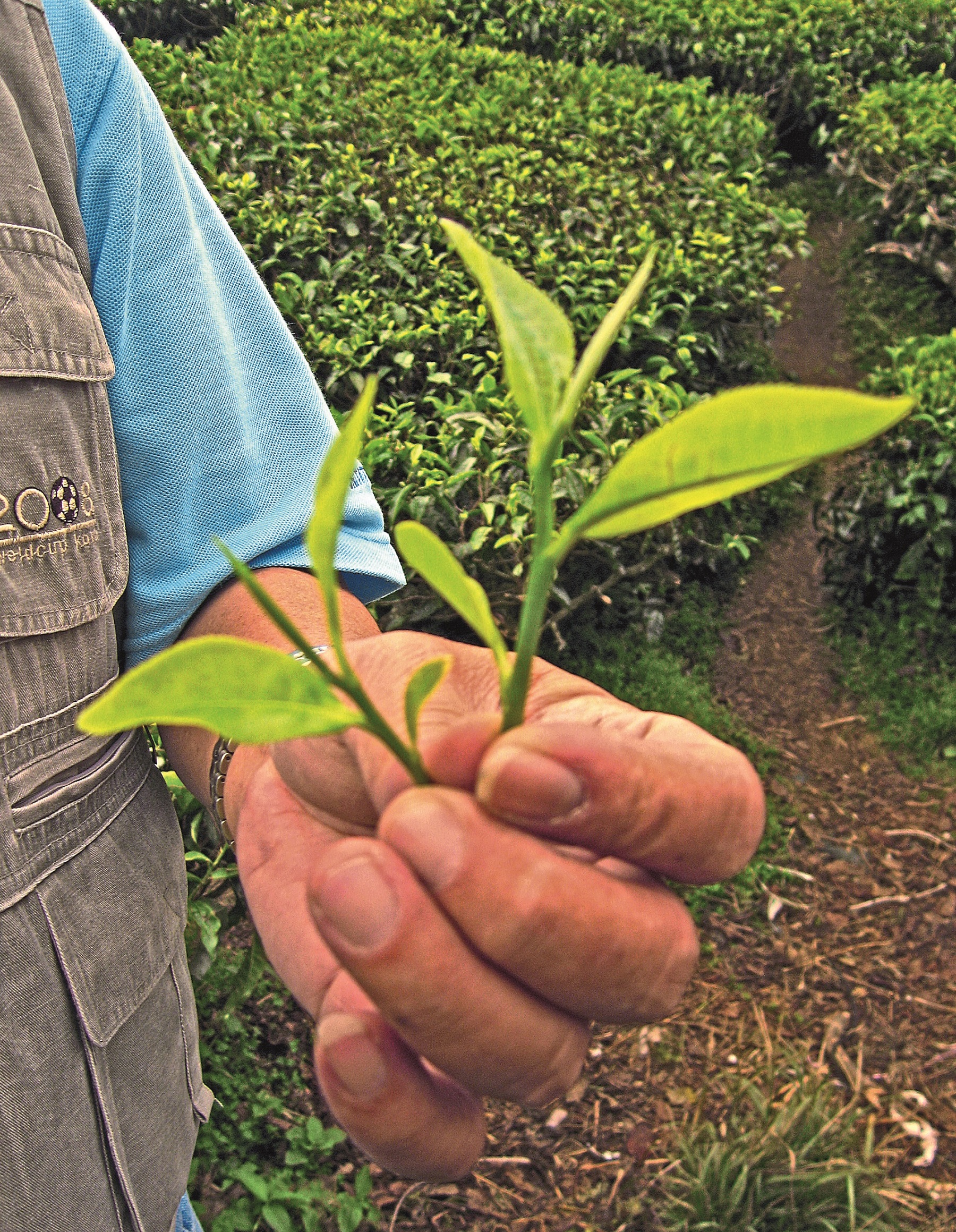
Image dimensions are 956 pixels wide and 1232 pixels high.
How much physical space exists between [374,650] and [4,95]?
2.15ft

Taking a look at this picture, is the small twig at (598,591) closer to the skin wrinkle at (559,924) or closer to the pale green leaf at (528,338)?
the skin wrinkle at (559,924)

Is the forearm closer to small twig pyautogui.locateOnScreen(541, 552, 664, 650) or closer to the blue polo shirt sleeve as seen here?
the blue polo shirt sleeve

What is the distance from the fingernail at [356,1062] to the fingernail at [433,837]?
15cm

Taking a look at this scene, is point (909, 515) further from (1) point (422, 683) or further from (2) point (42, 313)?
(1) point (422, 683)

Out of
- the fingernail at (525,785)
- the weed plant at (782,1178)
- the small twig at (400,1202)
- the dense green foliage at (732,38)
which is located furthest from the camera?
the dense green foliage at (732,38)

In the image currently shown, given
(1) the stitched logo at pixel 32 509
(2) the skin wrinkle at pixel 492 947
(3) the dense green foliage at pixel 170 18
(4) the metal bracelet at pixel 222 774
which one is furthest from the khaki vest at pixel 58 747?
(3) the dense green foliage at pixel 170 18

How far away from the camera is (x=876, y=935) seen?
8.89ft

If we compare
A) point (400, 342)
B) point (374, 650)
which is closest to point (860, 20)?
point (400, 342)

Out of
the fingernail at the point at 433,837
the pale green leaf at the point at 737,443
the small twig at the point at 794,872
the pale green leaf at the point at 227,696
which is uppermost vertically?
the pale green leaf at the point at 737,443

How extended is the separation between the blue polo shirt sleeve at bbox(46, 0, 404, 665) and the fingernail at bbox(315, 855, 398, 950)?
67 centimetres

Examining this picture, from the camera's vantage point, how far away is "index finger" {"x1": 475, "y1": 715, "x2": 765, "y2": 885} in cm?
53

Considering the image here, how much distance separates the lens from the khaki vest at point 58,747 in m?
0.96

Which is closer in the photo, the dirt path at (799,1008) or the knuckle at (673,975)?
the knuckle at (673,975)

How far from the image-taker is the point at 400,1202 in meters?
2.11
